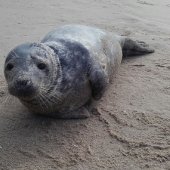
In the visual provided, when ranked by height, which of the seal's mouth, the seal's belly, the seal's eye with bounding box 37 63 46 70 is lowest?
the seal's belly

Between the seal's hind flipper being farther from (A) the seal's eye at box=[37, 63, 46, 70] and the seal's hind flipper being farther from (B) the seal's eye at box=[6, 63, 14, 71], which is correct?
(B) the seal's eye at box=[6, 63, 14, 71]

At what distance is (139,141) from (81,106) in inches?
27.5

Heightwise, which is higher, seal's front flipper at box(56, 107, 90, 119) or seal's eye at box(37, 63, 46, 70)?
seal's eye at box(37, 63, 46, 70)

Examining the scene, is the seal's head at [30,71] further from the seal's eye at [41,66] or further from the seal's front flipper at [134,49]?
the seal's front flipper at [134,49]

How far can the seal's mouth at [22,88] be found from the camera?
3.09 m

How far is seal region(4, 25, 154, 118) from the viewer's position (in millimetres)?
3213

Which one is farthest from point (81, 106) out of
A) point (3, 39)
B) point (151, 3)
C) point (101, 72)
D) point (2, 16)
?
point (151, 3)

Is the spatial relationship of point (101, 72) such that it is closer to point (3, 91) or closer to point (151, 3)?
point (3, 91)

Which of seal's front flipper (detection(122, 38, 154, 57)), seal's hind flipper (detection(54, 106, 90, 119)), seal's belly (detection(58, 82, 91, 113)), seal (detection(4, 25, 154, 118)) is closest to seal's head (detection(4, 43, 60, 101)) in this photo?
seal (detection(4, 25, 154, 118))

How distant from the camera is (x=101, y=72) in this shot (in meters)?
3.70

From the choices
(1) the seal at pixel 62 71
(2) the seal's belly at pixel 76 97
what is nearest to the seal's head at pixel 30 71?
(1) the seal at pixel 62 71

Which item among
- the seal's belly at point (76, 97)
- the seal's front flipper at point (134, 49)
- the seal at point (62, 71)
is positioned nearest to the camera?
the seal at point (62, 71)

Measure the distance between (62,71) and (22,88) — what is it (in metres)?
0.56

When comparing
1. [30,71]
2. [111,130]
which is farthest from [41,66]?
[111,130]
